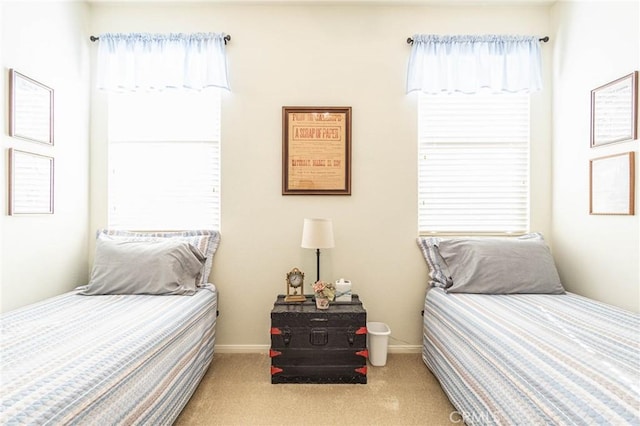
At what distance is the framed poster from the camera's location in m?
2.62

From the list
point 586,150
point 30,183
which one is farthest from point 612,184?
point 30,183

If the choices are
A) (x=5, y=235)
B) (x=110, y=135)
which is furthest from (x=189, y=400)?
(x=110, y=135)

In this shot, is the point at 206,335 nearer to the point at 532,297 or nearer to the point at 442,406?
the point at 442,406

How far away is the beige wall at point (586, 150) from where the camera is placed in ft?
6.55

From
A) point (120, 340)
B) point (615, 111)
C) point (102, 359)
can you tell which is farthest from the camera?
point (615, 111)

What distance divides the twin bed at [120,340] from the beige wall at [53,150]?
240 millimetres

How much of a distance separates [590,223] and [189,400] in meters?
2.92

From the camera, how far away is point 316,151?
8.61ft

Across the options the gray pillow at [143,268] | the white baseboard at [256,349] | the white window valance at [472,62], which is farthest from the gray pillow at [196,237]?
the white window valance at [472,62]

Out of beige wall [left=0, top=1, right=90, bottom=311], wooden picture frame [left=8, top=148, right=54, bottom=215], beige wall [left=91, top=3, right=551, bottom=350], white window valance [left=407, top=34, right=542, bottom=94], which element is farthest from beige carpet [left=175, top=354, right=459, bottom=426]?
white window valance [left=407, top=34, right=542, bottom=94]

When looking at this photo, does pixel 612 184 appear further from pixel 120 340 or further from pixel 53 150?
pixel 53 150

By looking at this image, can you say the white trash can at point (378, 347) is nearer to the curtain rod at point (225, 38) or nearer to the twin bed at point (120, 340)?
the twin bed at point (120, 340)

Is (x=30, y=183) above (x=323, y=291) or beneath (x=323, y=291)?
above

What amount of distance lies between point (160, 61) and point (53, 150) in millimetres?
1027
